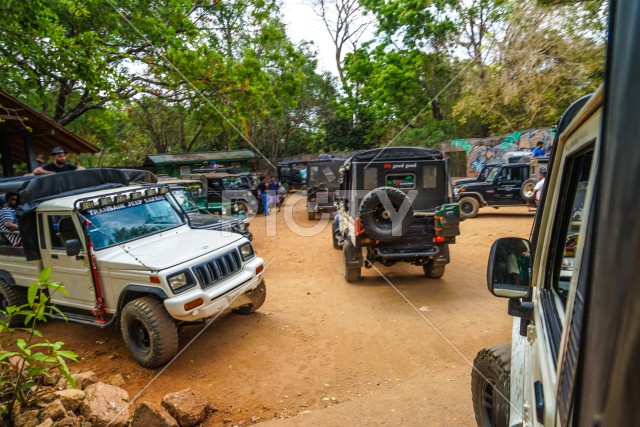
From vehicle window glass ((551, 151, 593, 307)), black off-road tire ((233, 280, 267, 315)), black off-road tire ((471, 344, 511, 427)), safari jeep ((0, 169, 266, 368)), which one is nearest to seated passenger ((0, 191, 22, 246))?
safari jeep ((0, 169, 266, 368))

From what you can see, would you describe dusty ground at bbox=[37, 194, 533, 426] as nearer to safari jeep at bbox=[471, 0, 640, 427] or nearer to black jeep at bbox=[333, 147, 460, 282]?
black jeep at bbox=[333, 147, 460, 282]

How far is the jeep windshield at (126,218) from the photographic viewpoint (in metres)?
4.94

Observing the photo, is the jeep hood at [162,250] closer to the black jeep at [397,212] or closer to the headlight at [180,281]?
the headlight at [180,281]

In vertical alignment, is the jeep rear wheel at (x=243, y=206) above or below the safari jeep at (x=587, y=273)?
below

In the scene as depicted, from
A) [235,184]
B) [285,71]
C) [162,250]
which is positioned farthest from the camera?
[285,71]

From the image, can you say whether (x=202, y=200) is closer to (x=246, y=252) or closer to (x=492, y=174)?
(x=246, y=252)

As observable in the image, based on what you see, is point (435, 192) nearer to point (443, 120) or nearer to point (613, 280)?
point (613, 280)

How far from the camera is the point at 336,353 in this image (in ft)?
15.5

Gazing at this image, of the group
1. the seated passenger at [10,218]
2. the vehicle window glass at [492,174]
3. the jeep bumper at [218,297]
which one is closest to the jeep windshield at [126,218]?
the jeep bumper at [218,297]

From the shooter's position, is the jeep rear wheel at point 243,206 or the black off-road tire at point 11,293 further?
the jeep rear wheel at point 243,206

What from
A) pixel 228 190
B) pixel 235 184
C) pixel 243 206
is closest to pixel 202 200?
pixel 228 190

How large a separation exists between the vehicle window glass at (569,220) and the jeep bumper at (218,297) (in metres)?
3.63

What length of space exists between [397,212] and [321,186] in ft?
30.0

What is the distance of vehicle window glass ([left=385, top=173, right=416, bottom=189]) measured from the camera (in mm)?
8086
